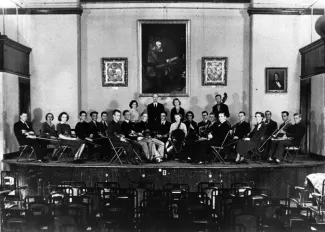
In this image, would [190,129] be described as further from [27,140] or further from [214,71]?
[27,140]

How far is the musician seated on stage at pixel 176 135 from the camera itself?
906 centimetres

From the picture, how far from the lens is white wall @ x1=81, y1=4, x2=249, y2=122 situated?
448 inches

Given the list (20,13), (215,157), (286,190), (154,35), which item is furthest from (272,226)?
(20,13)

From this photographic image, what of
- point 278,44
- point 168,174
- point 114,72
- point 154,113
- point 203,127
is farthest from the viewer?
point 114,72

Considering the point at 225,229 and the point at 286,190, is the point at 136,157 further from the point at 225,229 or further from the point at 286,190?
the point at 225,229

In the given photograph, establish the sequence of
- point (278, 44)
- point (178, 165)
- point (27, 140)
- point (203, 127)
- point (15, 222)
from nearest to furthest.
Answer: point (15, 222)
point (178, 165)
point (27, 140)
point (203, 127)
point (278, 44)

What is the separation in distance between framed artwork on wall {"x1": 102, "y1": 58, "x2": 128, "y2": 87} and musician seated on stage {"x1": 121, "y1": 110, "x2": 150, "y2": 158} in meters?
2.18

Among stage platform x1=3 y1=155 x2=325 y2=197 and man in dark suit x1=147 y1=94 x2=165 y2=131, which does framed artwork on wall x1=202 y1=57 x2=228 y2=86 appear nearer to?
man in dark suit x1=147 y1=94 x2=165 y2=131

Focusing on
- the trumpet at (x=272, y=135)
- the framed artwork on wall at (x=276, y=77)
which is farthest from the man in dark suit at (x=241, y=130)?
the framed artwork on wall at (x=276, y=77)

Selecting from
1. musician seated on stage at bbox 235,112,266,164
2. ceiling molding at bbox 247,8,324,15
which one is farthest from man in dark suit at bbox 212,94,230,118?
ceiling molding at bbox 247,8,324,15

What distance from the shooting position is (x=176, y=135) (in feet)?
29.7

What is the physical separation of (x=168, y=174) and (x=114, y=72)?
14.4 ft

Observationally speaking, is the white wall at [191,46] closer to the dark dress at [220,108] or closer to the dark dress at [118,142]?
the dark dress at [220,108]

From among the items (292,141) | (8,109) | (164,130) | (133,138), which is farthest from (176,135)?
(8,109)
